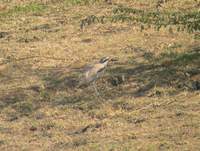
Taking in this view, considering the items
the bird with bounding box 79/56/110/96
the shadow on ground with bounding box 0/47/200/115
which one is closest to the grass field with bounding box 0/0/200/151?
the shadow on ground with bounding box 0/47/200/115

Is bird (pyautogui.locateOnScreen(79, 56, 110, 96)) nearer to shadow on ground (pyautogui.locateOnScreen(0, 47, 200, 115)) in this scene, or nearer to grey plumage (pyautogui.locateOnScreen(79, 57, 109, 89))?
grey plumage (pyautogui.locateOnScreen(79, 57, 109, 89))

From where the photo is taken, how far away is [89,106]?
11156mm

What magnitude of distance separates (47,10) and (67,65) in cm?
485

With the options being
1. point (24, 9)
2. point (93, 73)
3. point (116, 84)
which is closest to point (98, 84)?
point (116, 84)

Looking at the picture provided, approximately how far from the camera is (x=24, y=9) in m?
18.2

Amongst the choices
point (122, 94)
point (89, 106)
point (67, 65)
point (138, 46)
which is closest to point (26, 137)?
point (89, 106)

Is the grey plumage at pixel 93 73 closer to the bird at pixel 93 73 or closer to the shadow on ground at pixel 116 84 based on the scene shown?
the bird at pixel 93 73

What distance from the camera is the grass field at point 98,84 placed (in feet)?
31.6

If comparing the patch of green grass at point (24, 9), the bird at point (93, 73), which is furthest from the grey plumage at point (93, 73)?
the patch of green grass at point (24, 9)

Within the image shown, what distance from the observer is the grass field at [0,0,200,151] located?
9625mm

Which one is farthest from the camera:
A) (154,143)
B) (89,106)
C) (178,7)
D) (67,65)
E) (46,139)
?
(178,7)

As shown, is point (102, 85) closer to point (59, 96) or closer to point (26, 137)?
point (59, 96)

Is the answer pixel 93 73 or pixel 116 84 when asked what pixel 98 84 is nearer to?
pixel 116 84

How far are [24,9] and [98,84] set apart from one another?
21.5 ft
